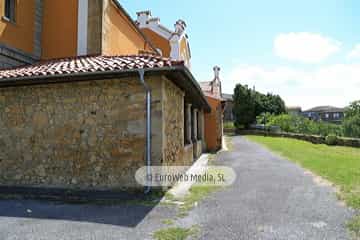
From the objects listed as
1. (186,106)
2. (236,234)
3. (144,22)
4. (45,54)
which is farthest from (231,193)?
(144,22)

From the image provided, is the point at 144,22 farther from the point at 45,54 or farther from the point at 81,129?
the point at 81,129

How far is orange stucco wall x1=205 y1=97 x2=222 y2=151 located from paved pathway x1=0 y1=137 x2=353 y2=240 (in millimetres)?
11543

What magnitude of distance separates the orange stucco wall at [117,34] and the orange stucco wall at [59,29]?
1.30 meters

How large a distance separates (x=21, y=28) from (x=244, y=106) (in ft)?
127

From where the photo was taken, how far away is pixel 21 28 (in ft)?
34.6

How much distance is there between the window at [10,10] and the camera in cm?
1025

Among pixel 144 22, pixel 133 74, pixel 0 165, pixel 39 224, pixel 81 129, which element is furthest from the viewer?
pixel 144 22

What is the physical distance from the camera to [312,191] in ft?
22.2

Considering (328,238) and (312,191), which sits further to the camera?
(312,191)

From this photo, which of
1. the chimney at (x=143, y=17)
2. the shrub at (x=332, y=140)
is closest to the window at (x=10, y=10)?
the chimney at (x=143, y=17)

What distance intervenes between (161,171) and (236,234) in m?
2.88

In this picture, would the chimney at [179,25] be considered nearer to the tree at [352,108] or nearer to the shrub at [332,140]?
the shrub at [332,140]

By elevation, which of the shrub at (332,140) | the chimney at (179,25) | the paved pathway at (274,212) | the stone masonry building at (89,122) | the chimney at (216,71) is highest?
the chimney at (179,25)

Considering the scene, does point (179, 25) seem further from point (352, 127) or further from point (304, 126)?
point (352, 127)
